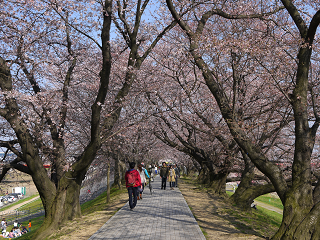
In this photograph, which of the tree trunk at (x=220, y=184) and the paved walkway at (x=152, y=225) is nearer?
the paved walkway at (x=152, y=225)

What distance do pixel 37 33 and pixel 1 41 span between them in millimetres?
1802

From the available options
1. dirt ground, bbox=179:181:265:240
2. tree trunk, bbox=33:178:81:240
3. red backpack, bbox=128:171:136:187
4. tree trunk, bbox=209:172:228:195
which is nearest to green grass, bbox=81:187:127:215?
red backpack, bbox=128:171:136:187

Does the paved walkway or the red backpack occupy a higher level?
the red backpack

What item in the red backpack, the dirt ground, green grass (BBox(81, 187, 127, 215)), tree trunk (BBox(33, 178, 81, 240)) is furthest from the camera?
green grass (BBox(81, 187, 127, 215))

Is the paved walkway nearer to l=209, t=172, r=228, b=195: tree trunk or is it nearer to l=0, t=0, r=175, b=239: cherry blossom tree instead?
l=0, t=0, r=175, b=239: cherry blossom tree

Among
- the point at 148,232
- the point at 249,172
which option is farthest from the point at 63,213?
the point at 249,172

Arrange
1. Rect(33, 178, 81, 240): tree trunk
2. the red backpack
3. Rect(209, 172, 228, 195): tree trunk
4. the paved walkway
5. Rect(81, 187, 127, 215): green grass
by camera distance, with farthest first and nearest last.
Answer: Rect(209, 172, 228, 195): tree trunk → Rect(81, 187, 127, 215): green grass → the red backpack → Rect(33, 178, 81, 240): tree trunk → the paved walkway

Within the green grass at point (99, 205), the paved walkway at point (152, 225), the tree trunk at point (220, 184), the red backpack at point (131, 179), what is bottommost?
the green grass at point (99, 205)

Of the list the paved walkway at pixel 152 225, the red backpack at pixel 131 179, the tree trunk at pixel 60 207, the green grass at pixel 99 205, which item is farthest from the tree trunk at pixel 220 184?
the tree trunk at pixel 60 207

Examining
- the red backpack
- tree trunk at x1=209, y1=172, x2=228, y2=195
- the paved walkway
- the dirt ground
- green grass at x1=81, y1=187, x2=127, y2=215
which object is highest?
the red backpack

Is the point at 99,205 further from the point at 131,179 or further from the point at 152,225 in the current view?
the point at 152,225

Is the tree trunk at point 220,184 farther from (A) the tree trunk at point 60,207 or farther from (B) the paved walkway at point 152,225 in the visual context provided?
(A) the tree trunk at point 60,207

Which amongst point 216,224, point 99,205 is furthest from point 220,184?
point 216,224

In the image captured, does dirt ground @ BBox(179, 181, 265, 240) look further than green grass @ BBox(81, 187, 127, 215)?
No
